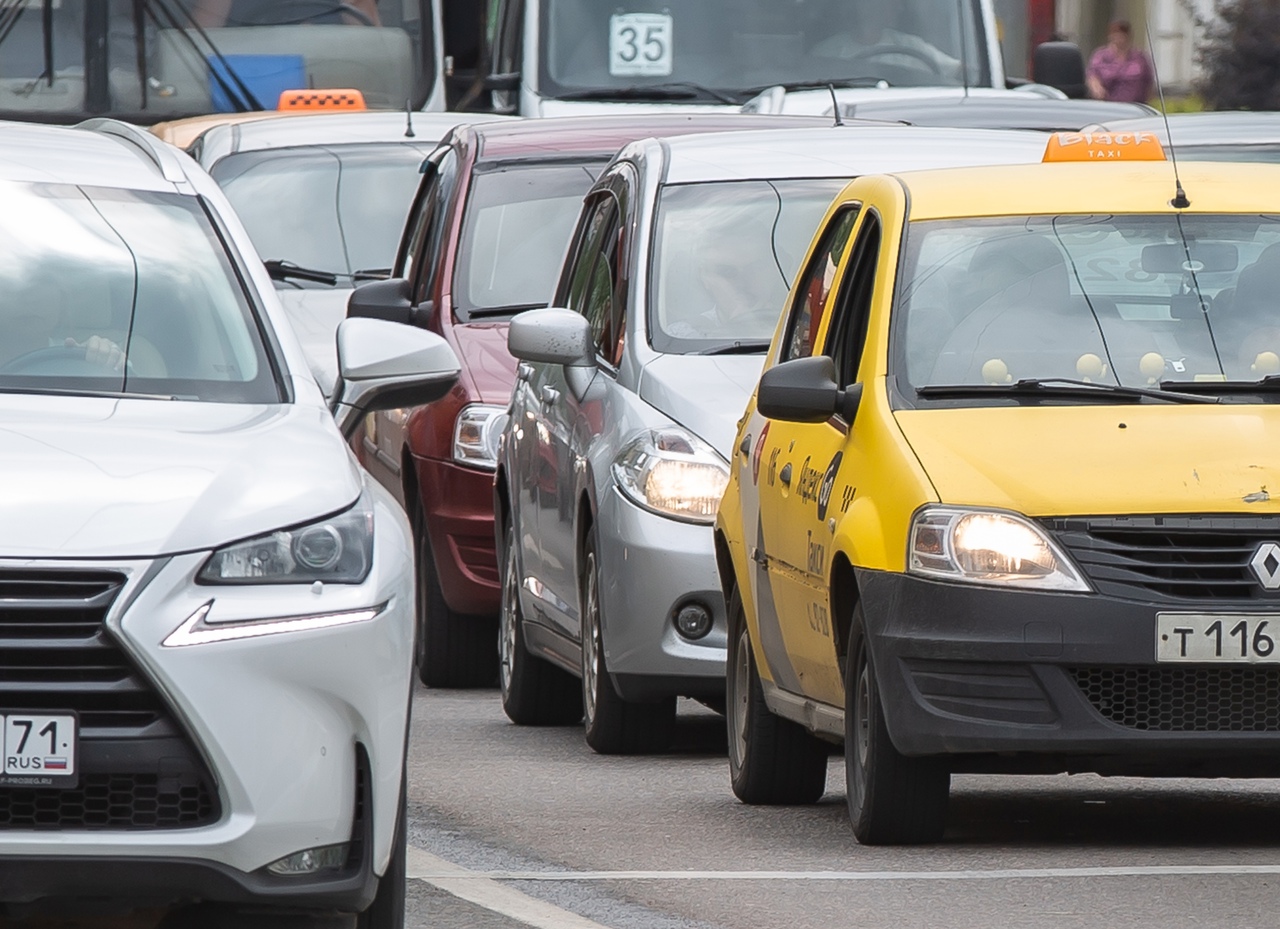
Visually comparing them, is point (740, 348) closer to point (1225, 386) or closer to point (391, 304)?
point (1225, 386)

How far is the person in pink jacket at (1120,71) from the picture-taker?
32.7 meters

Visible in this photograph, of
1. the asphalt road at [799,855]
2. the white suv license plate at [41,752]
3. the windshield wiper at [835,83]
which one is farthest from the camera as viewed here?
the windshield wiper at [835,83]

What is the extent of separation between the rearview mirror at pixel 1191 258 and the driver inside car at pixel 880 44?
461 inches

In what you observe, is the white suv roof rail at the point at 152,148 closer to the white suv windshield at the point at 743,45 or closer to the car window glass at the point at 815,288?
the car window glass at the point at 815,288

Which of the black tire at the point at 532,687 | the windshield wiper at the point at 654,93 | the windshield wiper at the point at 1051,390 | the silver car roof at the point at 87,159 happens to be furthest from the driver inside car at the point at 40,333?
the windshield wiper at the point at 654,93

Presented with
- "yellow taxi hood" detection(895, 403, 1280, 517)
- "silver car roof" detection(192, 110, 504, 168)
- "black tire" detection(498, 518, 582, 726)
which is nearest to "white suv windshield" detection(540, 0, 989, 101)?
"silver car roof" detection(192, 110, 504, 168)

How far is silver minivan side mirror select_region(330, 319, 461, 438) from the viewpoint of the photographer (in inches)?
274

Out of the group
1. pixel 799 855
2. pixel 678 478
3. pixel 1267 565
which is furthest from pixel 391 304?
pixel 1267 565

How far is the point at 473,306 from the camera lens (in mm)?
13414

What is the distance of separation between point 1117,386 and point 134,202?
8.06 feet

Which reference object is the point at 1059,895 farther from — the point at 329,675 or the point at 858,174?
the point at 858,174

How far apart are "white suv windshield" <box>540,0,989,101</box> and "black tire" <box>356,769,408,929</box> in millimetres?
14169

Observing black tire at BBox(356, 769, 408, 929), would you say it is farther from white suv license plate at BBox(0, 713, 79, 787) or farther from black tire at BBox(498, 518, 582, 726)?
black tire at BBox(498, 518, 582, 726)

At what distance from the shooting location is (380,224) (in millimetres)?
17078
